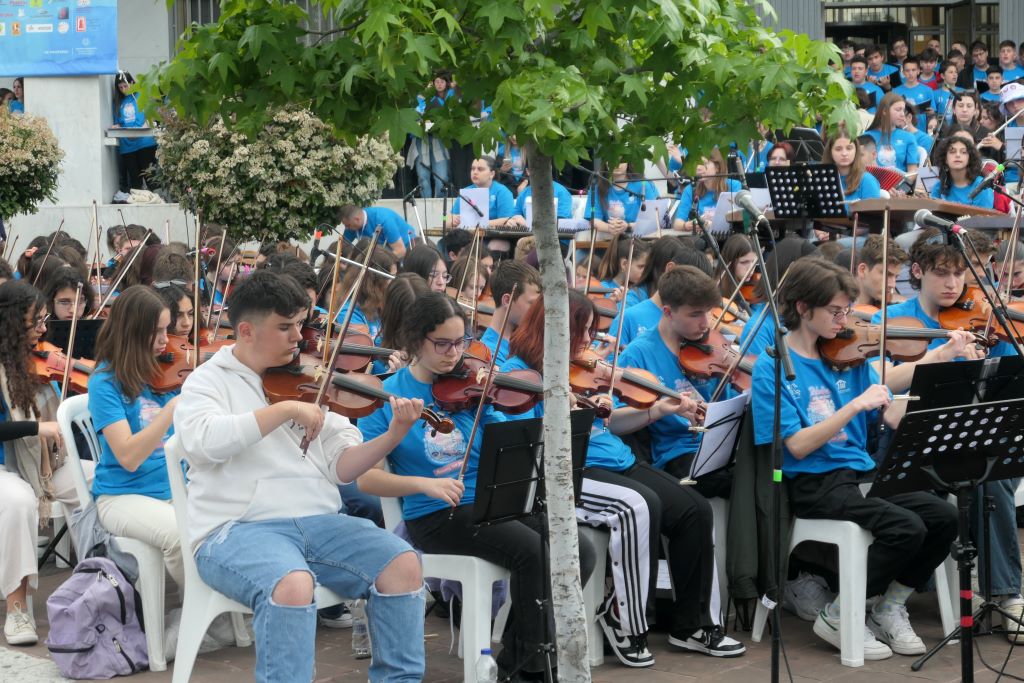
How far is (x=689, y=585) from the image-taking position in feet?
16.6

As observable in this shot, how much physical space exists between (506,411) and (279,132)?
4800 millimetres

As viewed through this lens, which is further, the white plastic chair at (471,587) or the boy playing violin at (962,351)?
the boy playing violin at (962,351)

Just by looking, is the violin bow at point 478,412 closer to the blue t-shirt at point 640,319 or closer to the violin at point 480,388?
the violin at point 480,388

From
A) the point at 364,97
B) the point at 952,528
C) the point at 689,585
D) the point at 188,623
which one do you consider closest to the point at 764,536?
the point at 689,585

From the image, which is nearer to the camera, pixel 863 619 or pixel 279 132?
pixel 863 619

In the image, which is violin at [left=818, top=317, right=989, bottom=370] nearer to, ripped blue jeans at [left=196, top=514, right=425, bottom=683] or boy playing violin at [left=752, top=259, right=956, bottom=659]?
boy playing violin at [left=752, top=259, right=956, bottom=659]

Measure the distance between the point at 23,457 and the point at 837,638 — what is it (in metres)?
3.20

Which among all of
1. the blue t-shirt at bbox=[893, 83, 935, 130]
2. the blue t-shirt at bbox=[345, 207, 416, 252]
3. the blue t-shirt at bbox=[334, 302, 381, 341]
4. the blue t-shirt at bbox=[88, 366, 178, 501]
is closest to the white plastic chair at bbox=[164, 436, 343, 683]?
the blue t-shirt at bbox=[88, 366, 178, 501]

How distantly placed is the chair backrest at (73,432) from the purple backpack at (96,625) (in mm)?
326

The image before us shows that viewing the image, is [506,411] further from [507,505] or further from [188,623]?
[188,623]

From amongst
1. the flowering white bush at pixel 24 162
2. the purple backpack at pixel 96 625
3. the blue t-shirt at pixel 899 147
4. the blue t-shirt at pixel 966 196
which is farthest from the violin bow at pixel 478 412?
the blue t-shirt at pixel 899 147

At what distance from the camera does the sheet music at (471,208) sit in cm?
1060

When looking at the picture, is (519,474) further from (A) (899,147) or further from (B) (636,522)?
(A) (899,147)

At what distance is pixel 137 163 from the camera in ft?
45.1
